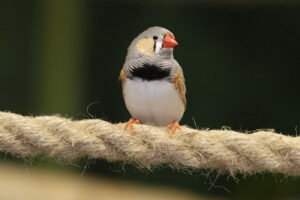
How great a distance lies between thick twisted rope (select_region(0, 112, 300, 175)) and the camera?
1.35 meters

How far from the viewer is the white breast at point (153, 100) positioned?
5.82 ft

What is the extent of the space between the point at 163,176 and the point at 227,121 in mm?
360

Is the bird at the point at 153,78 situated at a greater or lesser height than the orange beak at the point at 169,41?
lesser

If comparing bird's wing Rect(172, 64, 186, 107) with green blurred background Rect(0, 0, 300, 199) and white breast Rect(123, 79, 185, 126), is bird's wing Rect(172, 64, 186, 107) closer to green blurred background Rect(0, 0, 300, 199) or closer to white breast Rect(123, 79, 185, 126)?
white breast Rect(123, 79, 185, 126)

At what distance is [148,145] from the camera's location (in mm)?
1422

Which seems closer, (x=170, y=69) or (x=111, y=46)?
(x=170, y=69)

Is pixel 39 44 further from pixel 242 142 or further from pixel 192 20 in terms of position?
pixel 242 142

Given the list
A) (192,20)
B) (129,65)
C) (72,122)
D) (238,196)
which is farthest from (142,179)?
(72,122)

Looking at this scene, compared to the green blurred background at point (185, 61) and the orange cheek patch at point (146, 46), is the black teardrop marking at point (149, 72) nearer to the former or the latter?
the orange cheek patch at point (146, 46)

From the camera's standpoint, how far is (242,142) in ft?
4.55

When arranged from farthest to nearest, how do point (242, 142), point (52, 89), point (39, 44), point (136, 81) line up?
point (39, 44) → point (52, 89) → point (136, 81) → point (242, 142)

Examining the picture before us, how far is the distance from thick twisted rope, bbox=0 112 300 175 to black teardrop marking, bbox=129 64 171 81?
351 millimetres

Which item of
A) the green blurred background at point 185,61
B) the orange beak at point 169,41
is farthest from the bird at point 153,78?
the green blurred background at point 185,61

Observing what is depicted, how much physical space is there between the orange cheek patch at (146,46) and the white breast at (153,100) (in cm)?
8
